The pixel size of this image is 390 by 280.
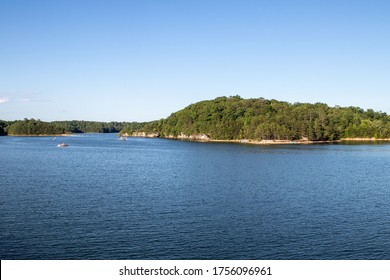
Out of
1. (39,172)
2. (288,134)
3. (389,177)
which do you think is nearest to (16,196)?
(39,172)

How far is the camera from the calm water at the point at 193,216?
29297 mm

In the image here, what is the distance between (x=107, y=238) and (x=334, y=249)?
49.9ft

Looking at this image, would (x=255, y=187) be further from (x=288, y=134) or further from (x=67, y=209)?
(x=288, y=134)

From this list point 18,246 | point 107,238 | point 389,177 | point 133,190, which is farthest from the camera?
point 389,177

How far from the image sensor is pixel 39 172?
68.4m

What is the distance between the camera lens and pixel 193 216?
38.1 m

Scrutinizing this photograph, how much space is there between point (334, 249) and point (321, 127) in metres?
162

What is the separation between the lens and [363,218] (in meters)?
37.8

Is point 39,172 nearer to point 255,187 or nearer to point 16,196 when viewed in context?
point 16,196

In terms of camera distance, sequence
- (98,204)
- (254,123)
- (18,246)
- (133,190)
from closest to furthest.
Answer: (18,246) < (98,204) < (133,190) < (254,123)

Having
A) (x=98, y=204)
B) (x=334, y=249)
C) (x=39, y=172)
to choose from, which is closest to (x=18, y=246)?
(x=98, y=204)

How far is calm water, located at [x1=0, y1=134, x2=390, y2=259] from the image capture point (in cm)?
2930

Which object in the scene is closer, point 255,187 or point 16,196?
point 16,196

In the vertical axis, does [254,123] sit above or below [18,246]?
above
